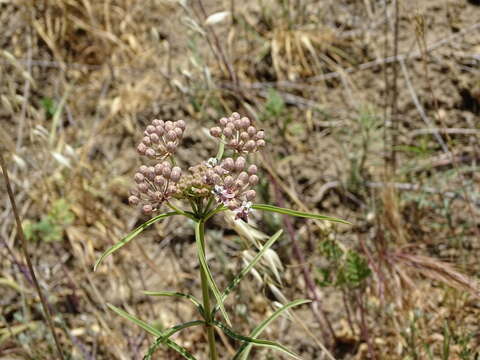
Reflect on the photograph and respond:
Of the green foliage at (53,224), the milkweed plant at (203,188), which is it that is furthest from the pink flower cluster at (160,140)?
the green foliage at (53,224)

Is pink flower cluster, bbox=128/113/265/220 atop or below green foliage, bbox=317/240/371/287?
atop

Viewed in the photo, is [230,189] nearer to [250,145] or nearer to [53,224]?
[250,145]

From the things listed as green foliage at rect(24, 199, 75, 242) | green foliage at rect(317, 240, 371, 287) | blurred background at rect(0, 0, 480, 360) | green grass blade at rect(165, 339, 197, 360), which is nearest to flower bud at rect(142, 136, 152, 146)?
green grass blade at rect(165, 339, 197, 360)

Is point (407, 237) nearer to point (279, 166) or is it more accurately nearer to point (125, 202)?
point (279, 166)

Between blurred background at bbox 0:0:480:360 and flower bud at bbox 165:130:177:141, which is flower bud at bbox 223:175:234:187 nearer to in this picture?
flower bud at bbox 165:130:177:141

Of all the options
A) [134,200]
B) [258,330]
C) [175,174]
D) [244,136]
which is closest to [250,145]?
[244,136]

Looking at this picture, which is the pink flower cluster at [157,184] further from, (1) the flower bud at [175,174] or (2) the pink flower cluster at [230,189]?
(2) the pink flower cluster at [230,189]
